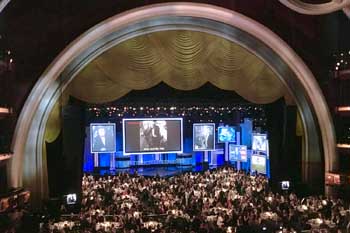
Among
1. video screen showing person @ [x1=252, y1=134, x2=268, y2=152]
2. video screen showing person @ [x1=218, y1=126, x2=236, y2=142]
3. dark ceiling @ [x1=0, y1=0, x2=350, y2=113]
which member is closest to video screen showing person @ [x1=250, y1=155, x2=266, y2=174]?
video screen showing person @ [x1=252, y1=134, x2=268, y2=152]

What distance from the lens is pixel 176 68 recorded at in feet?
52.7

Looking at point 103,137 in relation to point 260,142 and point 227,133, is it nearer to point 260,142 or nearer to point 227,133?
point 227,133

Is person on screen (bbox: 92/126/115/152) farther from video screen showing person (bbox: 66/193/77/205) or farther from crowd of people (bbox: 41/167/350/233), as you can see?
video screen showing person (bbox: 66/193/77/205)

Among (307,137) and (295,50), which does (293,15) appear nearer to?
(295,50)

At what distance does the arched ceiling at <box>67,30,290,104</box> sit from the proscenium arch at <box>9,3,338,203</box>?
1.45 feet

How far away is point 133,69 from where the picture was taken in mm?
15633

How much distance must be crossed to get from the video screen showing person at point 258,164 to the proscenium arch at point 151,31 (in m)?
6.85

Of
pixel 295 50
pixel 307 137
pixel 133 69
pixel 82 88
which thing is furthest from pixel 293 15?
pixel 82 88

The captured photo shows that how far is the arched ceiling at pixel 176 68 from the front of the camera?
15.4 meters

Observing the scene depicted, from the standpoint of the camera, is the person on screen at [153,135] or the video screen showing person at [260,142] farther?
the person on screen at [153,135]

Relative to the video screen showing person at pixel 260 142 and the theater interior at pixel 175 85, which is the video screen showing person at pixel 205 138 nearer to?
the video screen showing person at pixel 260 142

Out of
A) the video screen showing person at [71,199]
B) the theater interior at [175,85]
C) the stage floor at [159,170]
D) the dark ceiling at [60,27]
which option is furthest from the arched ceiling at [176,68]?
the stage floor at [159,170]

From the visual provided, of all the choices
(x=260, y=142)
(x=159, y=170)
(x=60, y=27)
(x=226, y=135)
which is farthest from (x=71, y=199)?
(x=226, y=135)

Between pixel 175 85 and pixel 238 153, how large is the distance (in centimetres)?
1007
